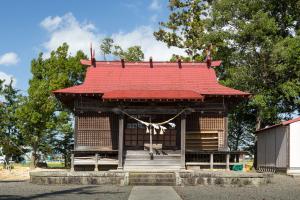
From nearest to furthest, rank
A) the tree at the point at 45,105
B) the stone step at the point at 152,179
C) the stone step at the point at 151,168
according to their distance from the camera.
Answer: the stone step at the point at 152,179 < the stone step at the point at 151,168 < the tree at the point at 45,105

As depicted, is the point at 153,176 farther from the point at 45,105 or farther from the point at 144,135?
the point at 45,105

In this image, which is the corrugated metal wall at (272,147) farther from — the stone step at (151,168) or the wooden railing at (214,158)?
the stone step at (151,168)

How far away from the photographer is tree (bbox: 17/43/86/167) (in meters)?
28.2

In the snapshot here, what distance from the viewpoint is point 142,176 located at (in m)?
16.3

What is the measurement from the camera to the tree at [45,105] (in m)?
28.2

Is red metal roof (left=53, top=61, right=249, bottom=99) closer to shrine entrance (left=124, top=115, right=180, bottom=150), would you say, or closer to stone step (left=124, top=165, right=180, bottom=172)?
shrine entrance (left=124, top=115, right=180, bottom=150)

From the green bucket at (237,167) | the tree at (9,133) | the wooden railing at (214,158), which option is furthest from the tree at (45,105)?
the green bucket at (237,167)

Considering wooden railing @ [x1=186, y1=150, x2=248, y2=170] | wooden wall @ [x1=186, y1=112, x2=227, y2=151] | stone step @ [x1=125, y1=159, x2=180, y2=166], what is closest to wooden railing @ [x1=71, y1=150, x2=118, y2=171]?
stone step @ [x1=125, y1=159, x2=180, y2=166]

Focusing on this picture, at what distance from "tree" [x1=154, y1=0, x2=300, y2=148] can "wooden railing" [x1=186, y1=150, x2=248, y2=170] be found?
26.0 feet

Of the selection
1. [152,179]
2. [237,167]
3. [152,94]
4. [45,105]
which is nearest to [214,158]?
[237,167]

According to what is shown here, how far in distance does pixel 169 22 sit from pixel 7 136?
1741cm

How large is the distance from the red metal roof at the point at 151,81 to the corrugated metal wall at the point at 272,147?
5321mm

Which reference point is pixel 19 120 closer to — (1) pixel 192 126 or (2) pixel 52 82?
(2) pixel 52 82

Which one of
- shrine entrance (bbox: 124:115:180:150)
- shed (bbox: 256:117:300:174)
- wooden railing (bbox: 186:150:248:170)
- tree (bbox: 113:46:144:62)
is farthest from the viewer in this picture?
tree (bbox: 113:46:144:62)
